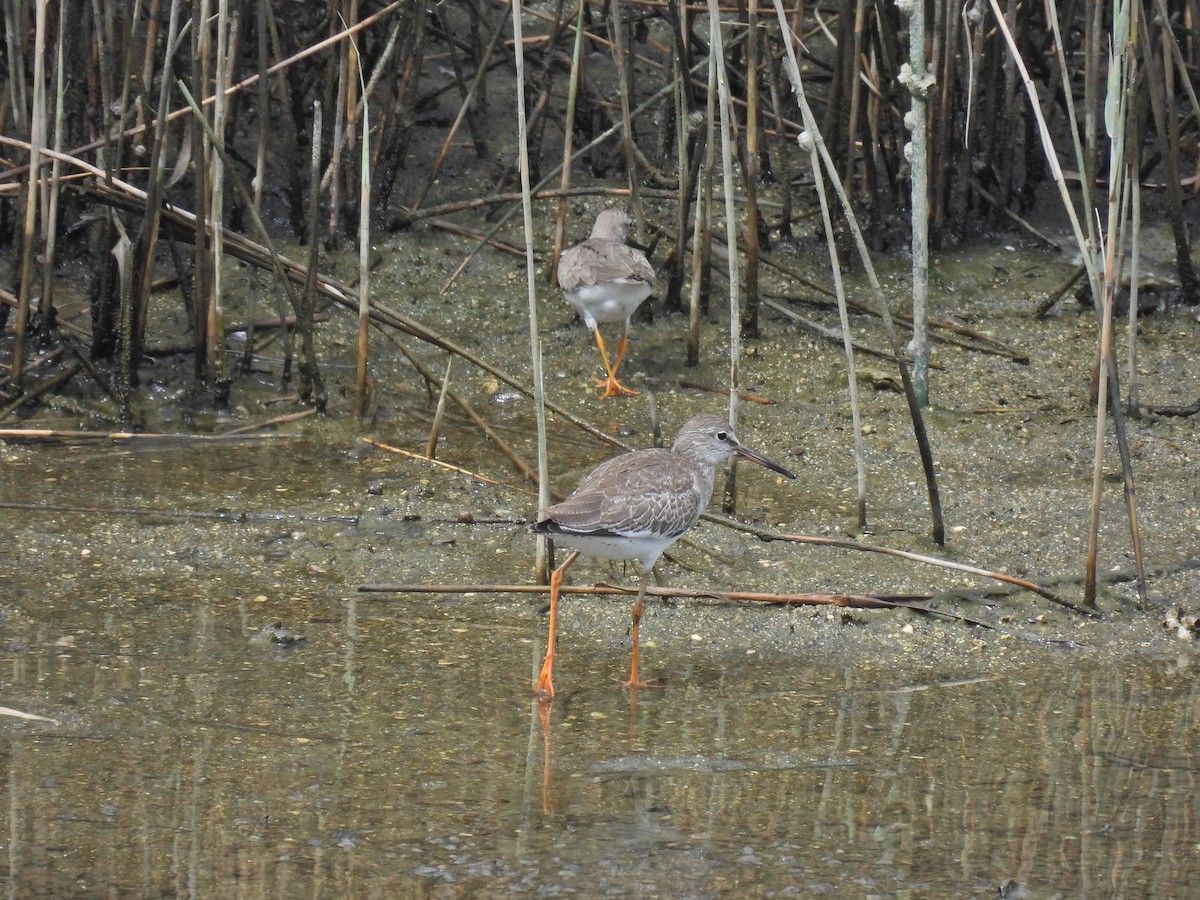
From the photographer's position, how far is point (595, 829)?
12.2ft

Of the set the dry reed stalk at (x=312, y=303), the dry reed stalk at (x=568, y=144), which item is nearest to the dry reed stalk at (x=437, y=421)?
the dry reed stalk at (x=312, y=303)

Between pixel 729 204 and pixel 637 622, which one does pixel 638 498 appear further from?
pixel 729 204

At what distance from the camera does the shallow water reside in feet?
11.6

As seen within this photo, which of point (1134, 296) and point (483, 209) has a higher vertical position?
point (483, 209)

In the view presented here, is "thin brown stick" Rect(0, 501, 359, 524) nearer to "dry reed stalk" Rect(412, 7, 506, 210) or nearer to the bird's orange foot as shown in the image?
the bird's orange foot

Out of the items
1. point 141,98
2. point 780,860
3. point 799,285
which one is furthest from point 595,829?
point 799,285

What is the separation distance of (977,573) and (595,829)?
2252 millimetres

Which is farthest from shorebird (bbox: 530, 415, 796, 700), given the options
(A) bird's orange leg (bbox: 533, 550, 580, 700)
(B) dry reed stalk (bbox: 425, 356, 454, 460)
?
(B) dry reed stalk (bbox: 425, 356, 454, 460)

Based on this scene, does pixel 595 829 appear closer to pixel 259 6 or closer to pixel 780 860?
pixel 780 860

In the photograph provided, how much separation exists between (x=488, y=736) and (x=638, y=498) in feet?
3.77

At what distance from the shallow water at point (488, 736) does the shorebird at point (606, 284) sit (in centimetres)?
178

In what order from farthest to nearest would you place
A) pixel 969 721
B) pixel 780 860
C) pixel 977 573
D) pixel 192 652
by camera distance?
pixel 977 573
pixel 192 652
pixel 969 721
pixel 780 860

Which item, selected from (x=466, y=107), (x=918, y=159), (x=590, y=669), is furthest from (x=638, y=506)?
(x=466, y=107)

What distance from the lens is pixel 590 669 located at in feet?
16.3
